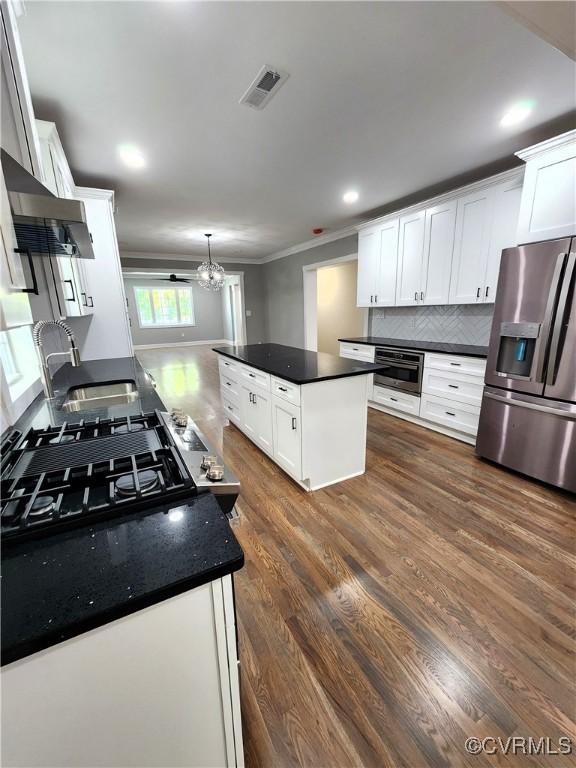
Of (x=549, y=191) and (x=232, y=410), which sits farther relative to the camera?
(x=232, y=410)

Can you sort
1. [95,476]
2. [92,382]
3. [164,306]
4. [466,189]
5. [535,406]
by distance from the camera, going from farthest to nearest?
[164,306], [466,189], [535,406], [92,382], [95,476]

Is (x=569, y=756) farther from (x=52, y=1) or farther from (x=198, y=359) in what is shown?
(x=198, y=359)

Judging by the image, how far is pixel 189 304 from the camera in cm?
1092

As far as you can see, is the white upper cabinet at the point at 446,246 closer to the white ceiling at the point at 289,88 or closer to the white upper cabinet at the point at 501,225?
the white upper cabinet at the point at 501,225

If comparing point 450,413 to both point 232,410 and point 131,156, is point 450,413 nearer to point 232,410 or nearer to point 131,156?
point 232,410

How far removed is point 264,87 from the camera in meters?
1.75

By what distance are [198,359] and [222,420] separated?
466cm

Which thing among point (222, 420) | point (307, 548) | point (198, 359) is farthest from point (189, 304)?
point (307, 548)

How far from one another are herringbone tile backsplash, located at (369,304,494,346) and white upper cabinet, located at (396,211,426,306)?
1.18ft

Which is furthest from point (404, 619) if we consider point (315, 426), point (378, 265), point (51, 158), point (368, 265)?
point (368, 265)

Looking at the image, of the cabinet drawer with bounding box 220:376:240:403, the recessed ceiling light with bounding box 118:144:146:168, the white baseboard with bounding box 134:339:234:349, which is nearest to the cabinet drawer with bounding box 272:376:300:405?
the cabinet drawer with bounding box 220:376:240:403

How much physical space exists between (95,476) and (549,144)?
11.0 feet

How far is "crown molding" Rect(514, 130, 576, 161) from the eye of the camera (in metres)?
2.08

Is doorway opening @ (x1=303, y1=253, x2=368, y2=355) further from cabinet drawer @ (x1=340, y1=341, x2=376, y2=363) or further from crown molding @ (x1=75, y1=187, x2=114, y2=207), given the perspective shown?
crown molding @ (x1=75, y1=187, x2=114, y2=207)
